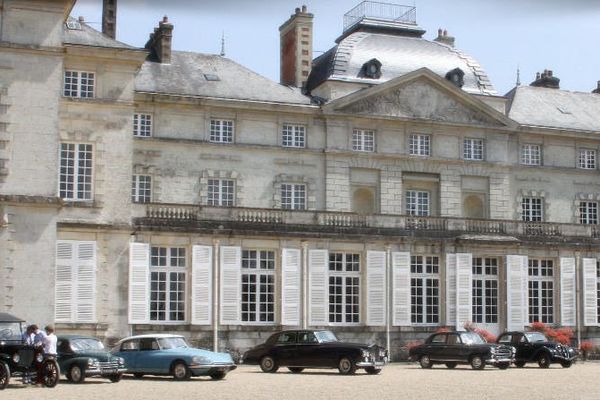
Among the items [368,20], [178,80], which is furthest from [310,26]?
[178,80]

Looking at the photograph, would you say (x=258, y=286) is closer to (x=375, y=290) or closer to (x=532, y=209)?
(x=375, y=290)

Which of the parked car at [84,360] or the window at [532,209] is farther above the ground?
the window at [532,209]

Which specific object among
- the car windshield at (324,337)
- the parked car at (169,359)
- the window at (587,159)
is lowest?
the parked car at (169,359)

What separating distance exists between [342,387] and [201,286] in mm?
13458

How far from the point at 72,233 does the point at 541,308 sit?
17.1 m

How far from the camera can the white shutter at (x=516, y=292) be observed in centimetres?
3728

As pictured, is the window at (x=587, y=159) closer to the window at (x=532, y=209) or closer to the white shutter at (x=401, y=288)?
the window at (x=532, y=209)

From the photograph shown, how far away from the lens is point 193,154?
37.8m

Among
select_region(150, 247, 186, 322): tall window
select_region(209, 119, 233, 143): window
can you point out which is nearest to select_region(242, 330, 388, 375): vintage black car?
select_region(150, 247, 186, 322): tall window

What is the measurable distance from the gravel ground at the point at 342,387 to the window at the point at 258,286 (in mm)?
7889

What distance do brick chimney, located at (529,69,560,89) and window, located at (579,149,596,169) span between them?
5.15 m

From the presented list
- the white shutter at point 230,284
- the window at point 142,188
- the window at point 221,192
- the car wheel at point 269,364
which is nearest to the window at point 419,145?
the window at point 221,192

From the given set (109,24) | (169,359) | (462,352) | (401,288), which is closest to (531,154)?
(401,288)

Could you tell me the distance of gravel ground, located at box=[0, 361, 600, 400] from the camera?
60.7 ft
